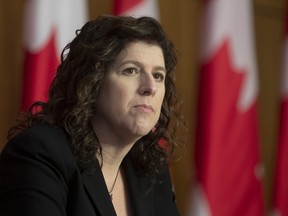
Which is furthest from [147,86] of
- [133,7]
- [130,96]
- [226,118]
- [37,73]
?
[226,118]

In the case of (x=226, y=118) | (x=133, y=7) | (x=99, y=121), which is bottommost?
(x=226, y=118)

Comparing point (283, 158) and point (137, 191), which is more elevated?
point (137, 191)

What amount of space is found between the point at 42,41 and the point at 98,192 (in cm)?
80

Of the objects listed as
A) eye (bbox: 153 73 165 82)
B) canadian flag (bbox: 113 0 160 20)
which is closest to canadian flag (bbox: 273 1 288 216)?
canadian flag (bbox: 113 0 160 20)

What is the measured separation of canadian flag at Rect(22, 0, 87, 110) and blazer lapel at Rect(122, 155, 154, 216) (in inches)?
19.9

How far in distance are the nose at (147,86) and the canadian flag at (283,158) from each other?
127 cm

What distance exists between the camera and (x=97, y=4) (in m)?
2.46

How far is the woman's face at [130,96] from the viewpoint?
5.04ft

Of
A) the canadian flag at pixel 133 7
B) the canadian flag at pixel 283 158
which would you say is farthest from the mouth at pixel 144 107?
the canadian flag at pixel 283 158

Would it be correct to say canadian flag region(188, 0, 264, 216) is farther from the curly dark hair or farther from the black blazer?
the black blazer

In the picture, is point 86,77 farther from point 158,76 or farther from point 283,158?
point 283,158

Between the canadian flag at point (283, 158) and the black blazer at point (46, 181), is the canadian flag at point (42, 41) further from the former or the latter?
the canadian flag at point (283, 158)

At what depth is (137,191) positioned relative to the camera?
1680 mm

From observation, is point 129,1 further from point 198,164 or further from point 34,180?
point 34,180
